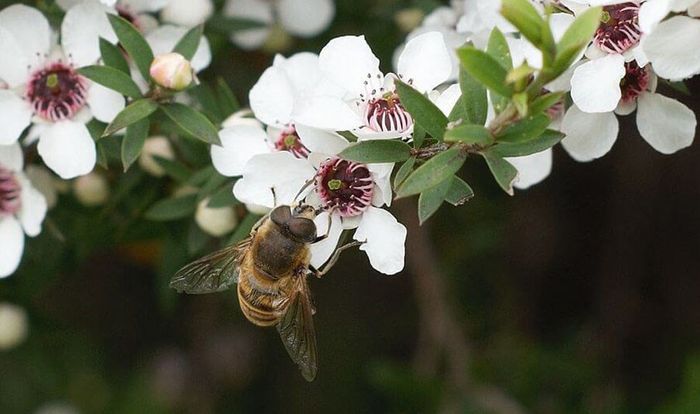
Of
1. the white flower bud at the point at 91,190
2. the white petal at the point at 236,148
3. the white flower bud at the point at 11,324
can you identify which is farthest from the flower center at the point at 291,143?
the white flower bud at the point at 11,324

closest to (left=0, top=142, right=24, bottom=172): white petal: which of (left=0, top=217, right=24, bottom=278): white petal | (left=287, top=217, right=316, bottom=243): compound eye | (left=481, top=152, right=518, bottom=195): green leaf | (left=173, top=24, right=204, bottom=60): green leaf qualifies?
(left=0, top=217, right=24, bottom=278): white petal

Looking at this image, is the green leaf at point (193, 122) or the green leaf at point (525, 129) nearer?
the green leaf at point (525, 129)

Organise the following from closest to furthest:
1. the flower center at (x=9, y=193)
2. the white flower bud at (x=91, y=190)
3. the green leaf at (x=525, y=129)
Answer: the green leaf at (x=525, y=129)
the flower center at (x=9, y=193)
the white flower bud at (x=91, y=190)

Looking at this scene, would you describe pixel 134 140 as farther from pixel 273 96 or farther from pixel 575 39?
pixel 575 39

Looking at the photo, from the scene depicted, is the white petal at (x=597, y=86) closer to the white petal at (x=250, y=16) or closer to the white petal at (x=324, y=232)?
the white petal at (x=324, y=232)

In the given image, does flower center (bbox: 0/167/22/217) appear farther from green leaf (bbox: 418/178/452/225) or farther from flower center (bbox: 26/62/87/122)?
green leaf (bbox: 418/178/452/225)

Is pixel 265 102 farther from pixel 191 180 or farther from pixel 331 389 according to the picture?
pixel 331 389

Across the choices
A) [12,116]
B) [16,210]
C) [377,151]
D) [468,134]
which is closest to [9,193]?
[16,210]
